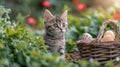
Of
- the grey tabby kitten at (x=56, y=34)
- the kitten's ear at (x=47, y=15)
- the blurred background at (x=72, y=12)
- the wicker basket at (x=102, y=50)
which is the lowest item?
the wicker basket at (x=102, y=50)

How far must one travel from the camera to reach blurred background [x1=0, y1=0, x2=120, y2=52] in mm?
7984

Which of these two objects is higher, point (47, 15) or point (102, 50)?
point (47, 15)

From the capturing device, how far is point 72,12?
1393 cm

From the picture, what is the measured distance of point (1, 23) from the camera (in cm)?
564

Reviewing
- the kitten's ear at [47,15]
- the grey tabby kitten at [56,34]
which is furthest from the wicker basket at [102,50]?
the kitten's ear at [47,15]

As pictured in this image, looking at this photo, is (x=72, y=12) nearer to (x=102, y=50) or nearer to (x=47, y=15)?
(x=47, y=15)

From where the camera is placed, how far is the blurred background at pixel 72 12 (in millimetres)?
7984

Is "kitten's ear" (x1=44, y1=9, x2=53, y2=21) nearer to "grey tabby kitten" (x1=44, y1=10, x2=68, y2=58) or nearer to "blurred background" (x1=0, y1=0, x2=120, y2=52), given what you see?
"grey tabby kitten" (x1=44, y1=10, x2=68, y2=58)

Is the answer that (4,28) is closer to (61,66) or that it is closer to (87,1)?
(61,66)

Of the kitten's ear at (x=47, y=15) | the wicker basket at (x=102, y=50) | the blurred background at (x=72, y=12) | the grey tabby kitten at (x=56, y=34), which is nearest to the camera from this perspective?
the wicker basket at (x=102, y=50)

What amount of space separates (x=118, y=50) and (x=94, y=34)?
2.20m

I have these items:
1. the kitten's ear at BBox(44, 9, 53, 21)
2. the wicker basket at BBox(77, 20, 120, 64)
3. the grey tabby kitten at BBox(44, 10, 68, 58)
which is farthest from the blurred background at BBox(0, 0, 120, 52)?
the wicker basket at BBox(77, 20, 120, 64)

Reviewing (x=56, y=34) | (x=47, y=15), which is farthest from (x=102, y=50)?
(x=47, y=15)

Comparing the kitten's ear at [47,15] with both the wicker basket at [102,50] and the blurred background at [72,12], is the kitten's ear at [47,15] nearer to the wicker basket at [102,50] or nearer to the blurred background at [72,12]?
the wicker basket at [102,50]
